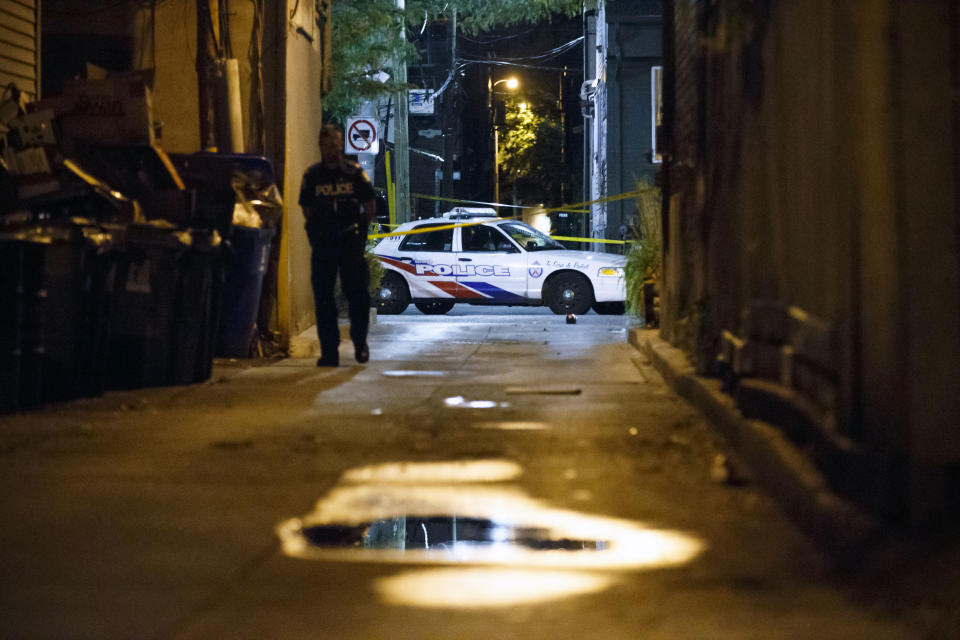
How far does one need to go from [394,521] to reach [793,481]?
1.58 meters

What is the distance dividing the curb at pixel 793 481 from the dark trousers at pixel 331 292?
3.41m

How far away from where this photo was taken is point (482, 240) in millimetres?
18688

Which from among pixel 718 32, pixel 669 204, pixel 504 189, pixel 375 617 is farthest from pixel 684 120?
pixel 504 189

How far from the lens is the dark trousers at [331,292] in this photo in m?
9.92

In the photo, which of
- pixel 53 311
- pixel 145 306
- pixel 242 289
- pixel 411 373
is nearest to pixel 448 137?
pixel 242 289

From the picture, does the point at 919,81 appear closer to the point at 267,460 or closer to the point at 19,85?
the point at 267,460

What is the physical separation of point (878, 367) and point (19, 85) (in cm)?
901

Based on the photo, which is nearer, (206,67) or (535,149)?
(206,67)

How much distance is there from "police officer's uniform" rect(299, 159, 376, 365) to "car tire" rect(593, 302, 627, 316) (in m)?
9.07

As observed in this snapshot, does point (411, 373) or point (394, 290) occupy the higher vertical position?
point (394, 290)

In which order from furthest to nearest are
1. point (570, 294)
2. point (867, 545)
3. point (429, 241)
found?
point (429, 241) → point (570, 294) → point (867, 545)

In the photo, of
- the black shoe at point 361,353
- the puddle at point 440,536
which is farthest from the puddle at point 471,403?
the puddle at point 440,536

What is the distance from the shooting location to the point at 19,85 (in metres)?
10.8

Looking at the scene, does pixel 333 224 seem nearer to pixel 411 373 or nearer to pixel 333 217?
pixel 333 217
